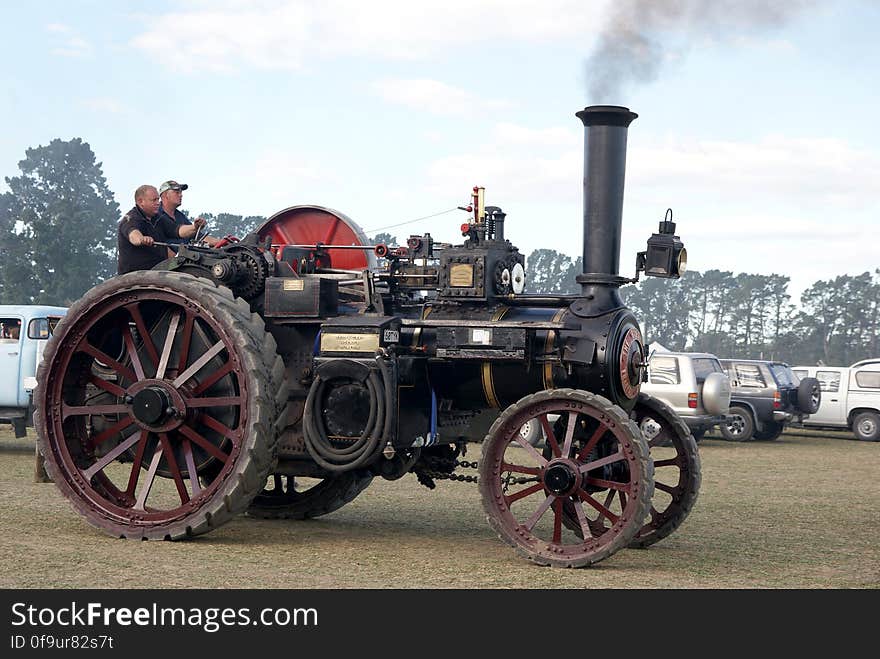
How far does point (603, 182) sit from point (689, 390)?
1408cm

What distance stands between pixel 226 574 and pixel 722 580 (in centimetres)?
314

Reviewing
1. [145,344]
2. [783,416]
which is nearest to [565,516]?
[145,344]

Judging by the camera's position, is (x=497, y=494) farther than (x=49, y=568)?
Yes

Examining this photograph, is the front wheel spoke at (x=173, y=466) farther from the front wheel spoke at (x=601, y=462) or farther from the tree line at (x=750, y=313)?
the tree line at (x=750, y=313)

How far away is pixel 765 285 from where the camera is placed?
71.6 metres

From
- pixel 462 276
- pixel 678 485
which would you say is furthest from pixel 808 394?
pixel 462 276

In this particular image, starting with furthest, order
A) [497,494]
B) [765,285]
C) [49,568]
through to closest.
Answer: [765,285] < [497,494] < [49,568]

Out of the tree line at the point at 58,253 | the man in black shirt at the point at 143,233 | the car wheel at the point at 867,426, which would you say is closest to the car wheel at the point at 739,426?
the car wheel at the point at 867,426

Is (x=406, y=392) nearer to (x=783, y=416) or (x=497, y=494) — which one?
(x=497, y=494)

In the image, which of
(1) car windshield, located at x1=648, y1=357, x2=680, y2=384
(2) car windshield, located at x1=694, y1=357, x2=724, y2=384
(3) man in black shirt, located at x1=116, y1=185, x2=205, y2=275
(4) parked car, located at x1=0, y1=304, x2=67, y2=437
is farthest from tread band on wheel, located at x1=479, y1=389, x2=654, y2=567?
(2) car windshield, located at x1=694, y1=357, x2=724, y2=384

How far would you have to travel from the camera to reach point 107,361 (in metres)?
8.74

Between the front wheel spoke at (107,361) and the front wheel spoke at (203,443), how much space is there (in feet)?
2.10

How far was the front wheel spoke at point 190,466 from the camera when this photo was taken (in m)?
8.31

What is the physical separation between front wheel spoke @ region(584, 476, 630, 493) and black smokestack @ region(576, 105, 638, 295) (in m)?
1.45
